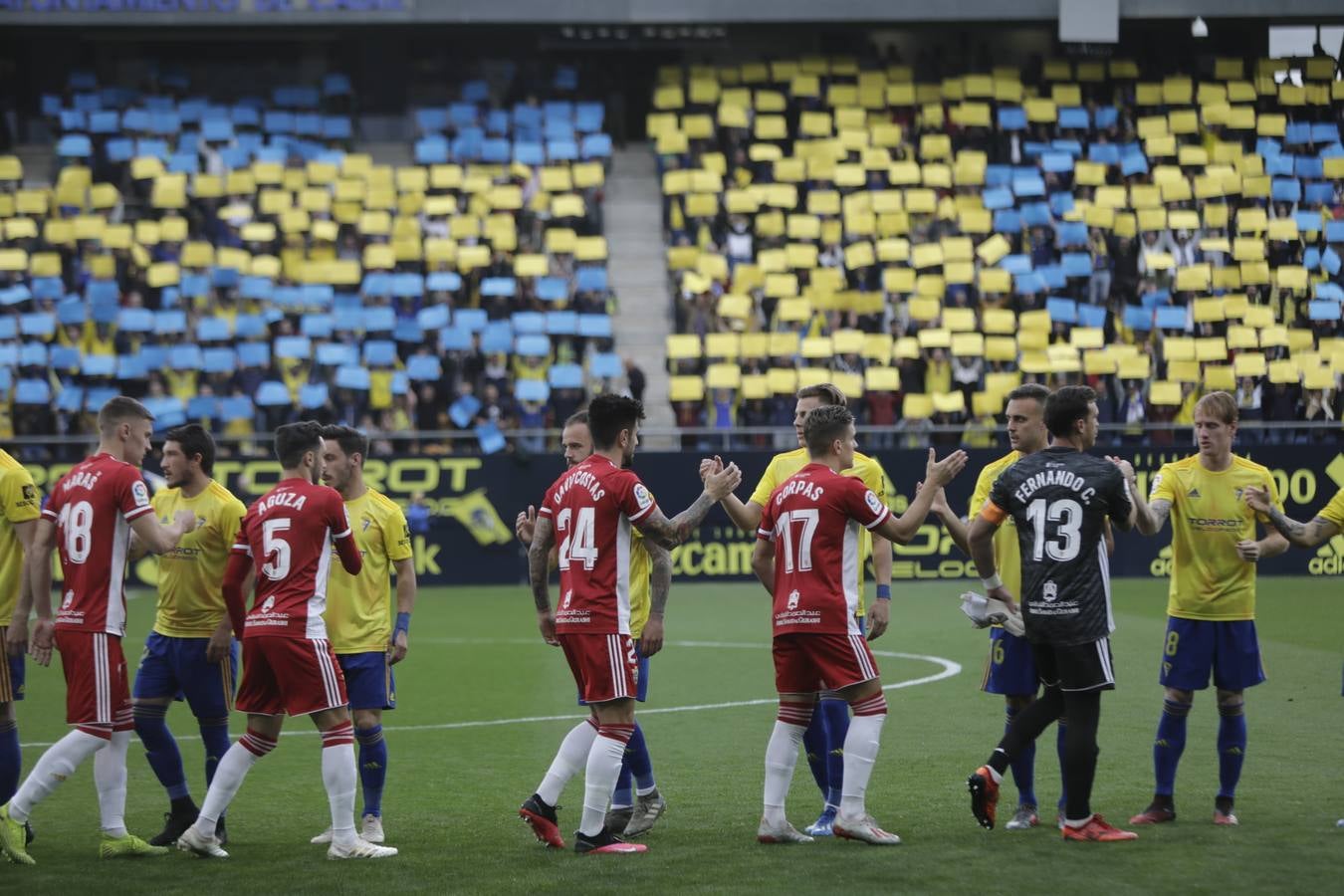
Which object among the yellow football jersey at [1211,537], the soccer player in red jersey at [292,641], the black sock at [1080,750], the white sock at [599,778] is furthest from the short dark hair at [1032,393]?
the soccer player in red jersey at [292,641]

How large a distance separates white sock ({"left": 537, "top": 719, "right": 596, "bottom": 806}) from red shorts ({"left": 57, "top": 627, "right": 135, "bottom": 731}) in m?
2.28

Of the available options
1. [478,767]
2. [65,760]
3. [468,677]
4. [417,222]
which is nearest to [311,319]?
[417,222]

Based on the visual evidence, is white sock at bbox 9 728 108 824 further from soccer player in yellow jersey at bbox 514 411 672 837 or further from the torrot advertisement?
the torrot advertisement

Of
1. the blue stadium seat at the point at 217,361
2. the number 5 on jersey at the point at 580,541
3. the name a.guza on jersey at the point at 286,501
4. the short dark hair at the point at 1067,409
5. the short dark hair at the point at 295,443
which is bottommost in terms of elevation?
the number 5 on jersey at the point at 580,541

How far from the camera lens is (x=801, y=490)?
8.46m

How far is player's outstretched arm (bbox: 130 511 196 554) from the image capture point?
27.7 ft

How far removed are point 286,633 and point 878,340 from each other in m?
20.0

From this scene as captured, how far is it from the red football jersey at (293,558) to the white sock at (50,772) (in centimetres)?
102

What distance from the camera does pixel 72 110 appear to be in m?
32.0

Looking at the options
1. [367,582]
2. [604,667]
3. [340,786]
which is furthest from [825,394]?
[340,786]

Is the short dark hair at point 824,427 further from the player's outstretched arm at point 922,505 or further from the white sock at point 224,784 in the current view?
the white sock at point 224,784

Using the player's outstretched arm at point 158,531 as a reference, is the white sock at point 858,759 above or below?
below

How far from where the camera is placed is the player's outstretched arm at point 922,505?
819 cm

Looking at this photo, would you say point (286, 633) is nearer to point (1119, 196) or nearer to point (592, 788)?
point (592, 788)
